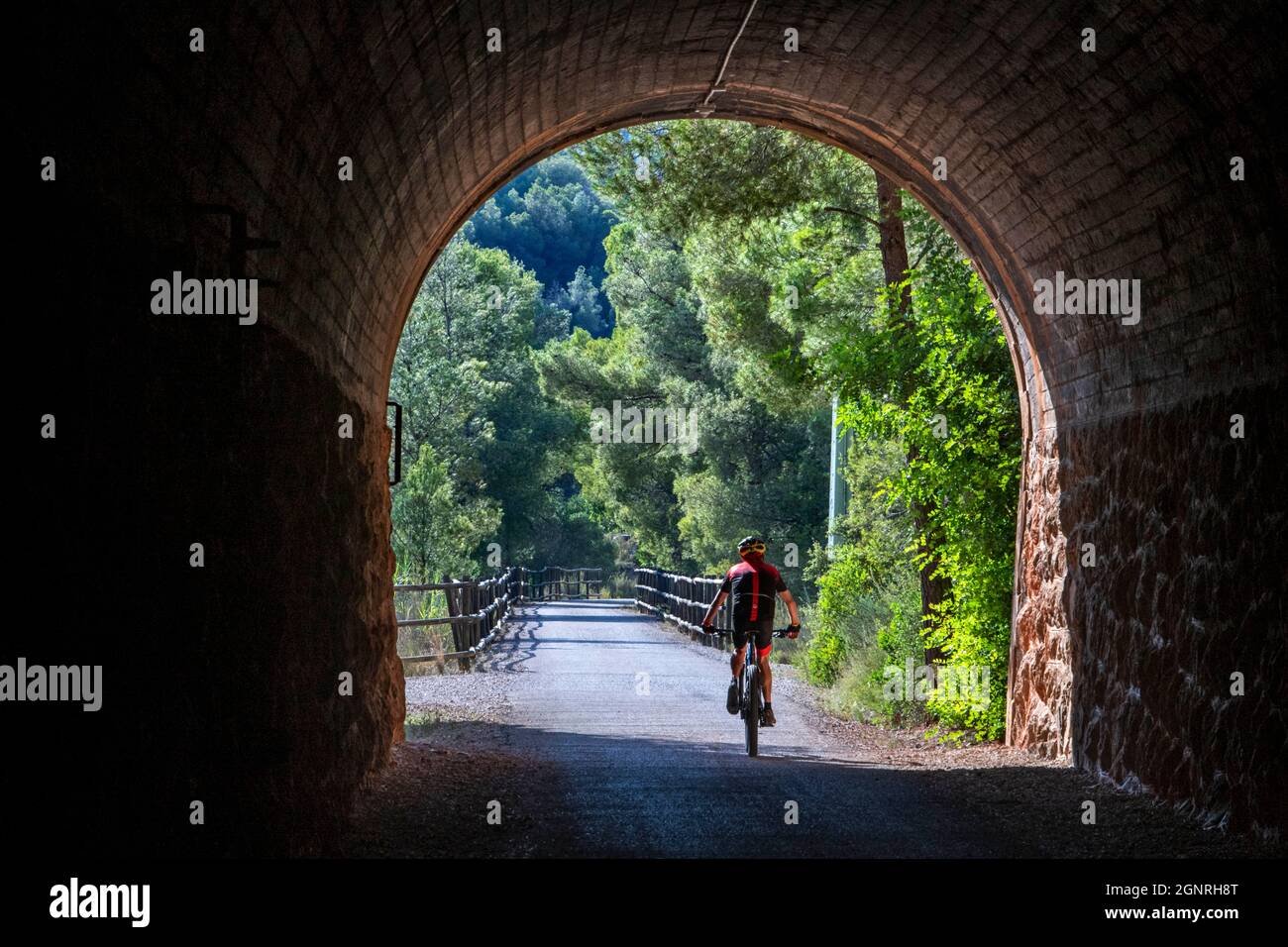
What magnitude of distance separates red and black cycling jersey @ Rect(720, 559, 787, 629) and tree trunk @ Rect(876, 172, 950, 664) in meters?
1.61

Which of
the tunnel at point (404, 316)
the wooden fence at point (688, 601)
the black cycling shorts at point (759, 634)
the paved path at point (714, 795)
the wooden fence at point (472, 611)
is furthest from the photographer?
the wooden fence at point (688, 601)

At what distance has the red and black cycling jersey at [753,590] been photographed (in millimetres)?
11555

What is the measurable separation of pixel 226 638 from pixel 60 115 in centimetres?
220

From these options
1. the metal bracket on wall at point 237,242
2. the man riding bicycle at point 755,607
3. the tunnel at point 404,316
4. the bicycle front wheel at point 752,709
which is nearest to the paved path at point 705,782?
the bicycle front wheel at point 752,709

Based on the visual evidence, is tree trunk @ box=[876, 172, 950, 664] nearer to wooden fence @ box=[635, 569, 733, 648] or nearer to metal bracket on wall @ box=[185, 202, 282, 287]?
metal bracket on wall @ box=[185, 202, 282, 287]

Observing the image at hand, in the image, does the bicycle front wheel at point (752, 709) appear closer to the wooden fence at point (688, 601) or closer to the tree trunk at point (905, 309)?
the tree trunk at point (905, 309)

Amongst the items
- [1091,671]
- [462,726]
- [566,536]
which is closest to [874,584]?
[462,726]

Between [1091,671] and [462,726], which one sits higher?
[1091,671]

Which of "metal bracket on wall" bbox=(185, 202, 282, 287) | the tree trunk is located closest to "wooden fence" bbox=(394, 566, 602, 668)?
the tree trunk

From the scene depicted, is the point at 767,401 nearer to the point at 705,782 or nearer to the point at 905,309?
the point at 905,309

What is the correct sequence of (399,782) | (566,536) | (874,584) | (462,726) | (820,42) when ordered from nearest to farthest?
(399,782), (820,42), (462,726), (874,584), (566,536)

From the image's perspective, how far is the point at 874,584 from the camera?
18.8 meters

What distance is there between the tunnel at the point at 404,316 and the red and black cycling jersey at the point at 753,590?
2.00m

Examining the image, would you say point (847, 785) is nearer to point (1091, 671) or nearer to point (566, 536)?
point (1091, 671)
